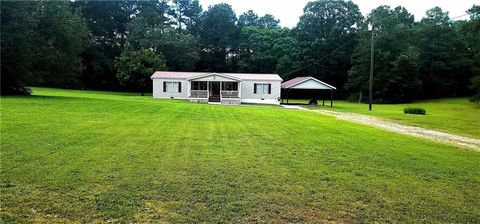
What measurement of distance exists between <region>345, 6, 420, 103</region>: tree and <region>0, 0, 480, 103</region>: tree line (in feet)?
0.42

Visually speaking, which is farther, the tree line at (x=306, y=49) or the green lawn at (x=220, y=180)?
the tree line at (x=306, y=49)

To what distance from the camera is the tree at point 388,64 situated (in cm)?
4916

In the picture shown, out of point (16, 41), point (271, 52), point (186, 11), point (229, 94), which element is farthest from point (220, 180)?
point (186, 11)

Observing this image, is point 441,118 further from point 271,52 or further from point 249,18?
point 249,18

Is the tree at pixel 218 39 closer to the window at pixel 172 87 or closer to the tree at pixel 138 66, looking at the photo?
the tree at pixel 138 66

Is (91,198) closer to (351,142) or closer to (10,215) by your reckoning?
(10,215)

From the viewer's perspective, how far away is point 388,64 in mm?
49875

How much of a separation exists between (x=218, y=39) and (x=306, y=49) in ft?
56.2

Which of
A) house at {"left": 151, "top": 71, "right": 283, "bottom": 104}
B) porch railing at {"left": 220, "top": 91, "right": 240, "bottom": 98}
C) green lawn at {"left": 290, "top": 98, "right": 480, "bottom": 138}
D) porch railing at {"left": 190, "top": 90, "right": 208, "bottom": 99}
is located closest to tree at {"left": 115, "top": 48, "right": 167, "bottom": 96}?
house at {"left": 151, "top": 71, "right": 283, "bottom": 104}

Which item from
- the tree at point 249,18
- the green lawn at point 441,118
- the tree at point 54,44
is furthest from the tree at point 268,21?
the tree at point 54,44

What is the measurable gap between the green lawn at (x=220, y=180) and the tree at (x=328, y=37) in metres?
49.6

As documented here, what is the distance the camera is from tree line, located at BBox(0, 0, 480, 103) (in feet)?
163

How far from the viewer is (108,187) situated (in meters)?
5.16

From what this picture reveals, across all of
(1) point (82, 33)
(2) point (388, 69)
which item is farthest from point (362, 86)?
(1) point (82, 33)
